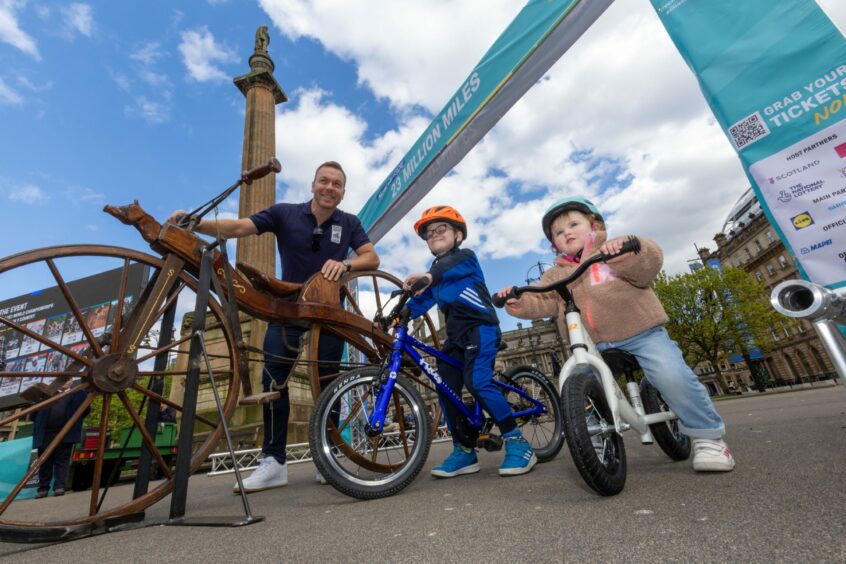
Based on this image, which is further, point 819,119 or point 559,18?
point 559,18

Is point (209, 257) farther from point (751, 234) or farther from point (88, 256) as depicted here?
point (751, 234)

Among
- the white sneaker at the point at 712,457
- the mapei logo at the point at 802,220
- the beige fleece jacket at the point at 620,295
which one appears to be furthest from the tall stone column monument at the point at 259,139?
the mapei logo at the point at 802,220

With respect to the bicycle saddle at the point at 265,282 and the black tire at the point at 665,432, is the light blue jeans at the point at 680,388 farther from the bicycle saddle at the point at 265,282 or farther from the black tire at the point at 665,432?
the bicycle saddle at the point at 265,282

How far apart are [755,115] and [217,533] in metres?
3.49

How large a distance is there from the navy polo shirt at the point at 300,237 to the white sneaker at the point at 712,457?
9.14ft

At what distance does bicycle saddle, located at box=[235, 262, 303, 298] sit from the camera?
8.92 feet

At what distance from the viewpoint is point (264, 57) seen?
1647cm

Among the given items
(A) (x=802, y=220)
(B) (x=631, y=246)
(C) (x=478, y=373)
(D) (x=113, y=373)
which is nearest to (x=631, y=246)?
(B) (x=631, y=246)

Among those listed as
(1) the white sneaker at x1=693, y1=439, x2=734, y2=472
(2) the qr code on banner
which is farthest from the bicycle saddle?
(2) the qr code on banner

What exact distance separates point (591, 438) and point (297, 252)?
2562mm

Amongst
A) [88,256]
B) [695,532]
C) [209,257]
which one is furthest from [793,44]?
[88,256]

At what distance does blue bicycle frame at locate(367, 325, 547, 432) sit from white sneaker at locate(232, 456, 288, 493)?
113 centimetres

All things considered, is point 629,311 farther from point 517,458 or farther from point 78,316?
point 78,316

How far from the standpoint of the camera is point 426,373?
2.99m
